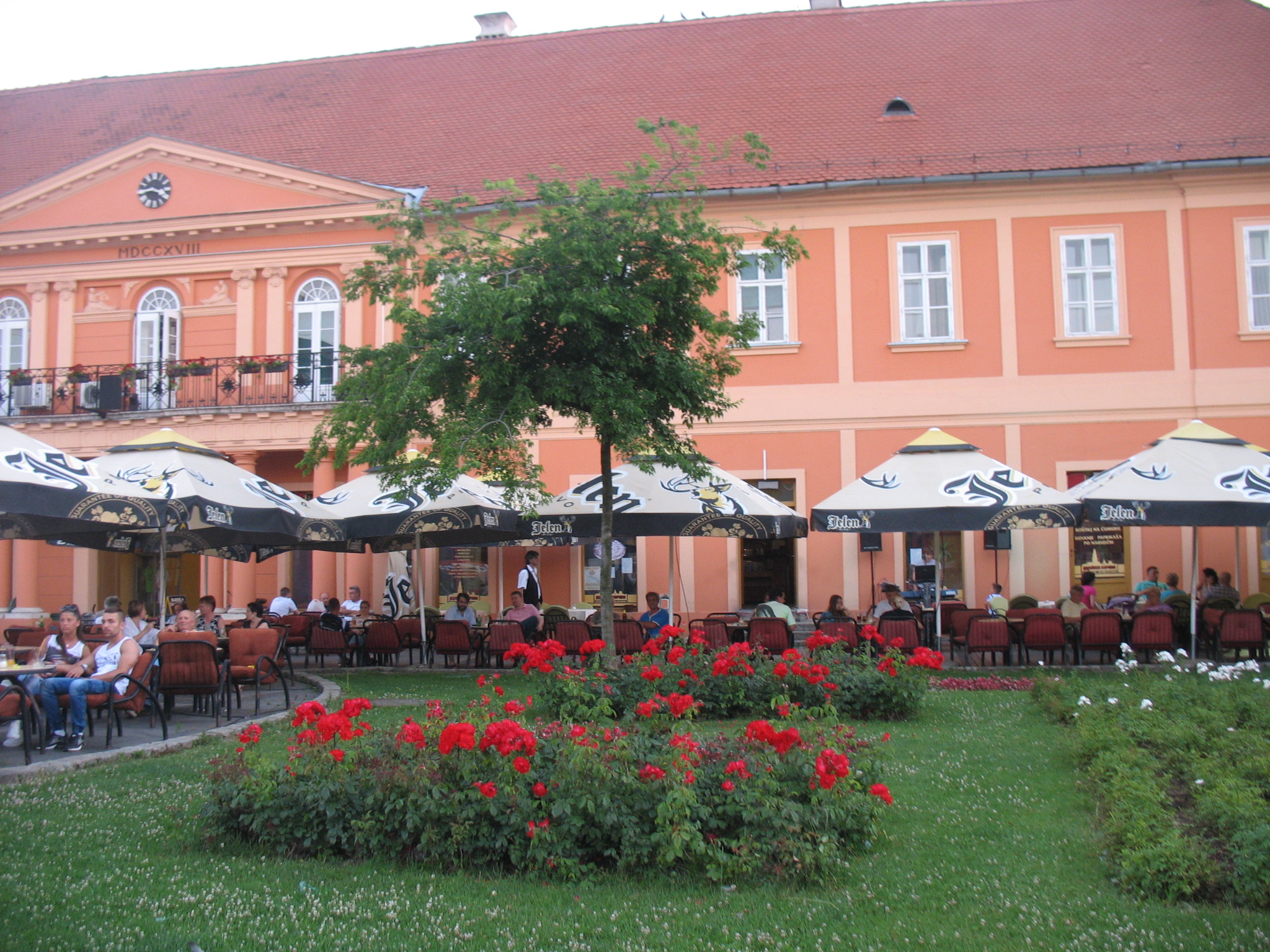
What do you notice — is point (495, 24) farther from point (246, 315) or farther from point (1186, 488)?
point (1186, 488)

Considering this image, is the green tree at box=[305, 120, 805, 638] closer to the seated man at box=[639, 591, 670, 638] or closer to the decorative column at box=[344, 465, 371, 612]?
the seated man at box=[639, 591, 670, 638]

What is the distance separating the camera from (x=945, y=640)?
1948 cm

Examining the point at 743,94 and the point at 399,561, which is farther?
the point at 743,94

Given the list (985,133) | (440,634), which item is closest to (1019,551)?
(985,133)

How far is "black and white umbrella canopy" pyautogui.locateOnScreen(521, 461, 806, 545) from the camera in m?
14.8

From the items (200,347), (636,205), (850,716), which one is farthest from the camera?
(200,347)

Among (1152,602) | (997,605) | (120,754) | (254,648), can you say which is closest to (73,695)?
(120,754)

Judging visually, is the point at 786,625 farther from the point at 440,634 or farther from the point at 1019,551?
the point at 1019,551

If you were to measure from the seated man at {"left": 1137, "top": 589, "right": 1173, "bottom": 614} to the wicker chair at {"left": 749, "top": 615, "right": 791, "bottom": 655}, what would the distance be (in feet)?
15.6

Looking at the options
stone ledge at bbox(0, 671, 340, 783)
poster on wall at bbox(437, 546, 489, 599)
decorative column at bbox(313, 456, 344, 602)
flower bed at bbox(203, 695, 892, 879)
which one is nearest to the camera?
flower bed at bbox(203, 695, 892, 879)

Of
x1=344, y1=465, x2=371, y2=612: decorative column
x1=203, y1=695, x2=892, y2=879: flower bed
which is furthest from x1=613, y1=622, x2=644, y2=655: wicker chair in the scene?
x1=344, y1=465, x2=371, y2=612: decorative column

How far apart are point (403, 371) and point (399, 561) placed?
10977 mm

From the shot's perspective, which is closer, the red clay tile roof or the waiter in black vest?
the waiter in black vest

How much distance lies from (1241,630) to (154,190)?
857 inches
